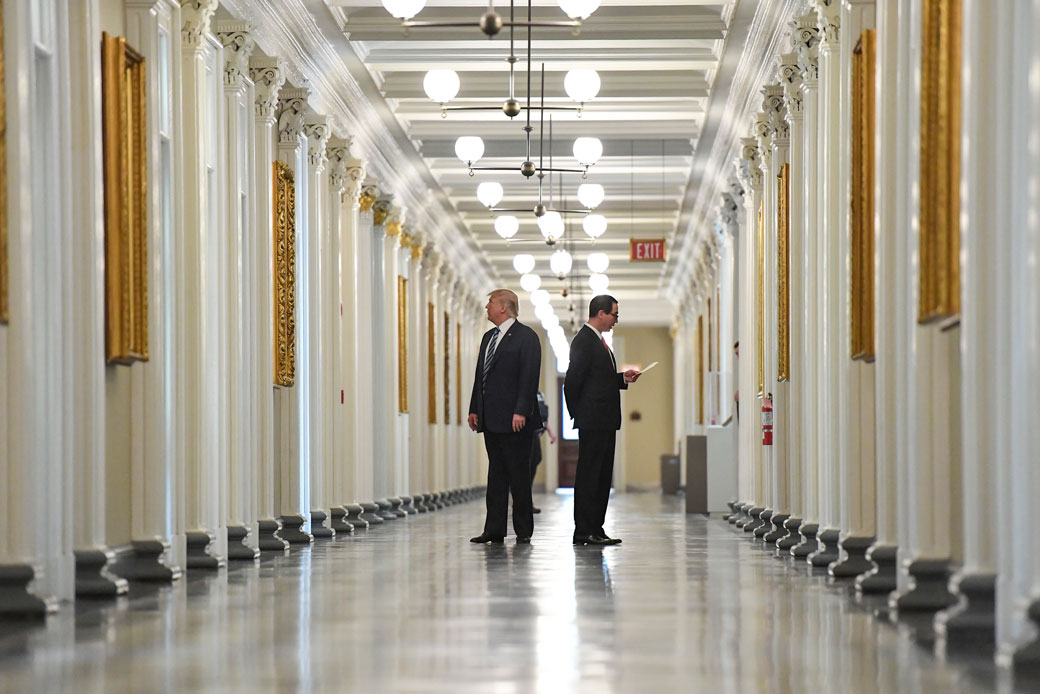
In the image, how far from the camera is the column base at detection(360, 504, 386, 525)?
15.9m

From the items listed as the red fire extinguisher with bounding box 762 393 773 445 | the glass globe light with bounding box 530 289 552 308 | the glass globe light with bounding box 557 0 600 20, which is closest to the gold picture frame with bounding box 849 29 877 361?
the glass globe light with bounding box 557 0 600 20

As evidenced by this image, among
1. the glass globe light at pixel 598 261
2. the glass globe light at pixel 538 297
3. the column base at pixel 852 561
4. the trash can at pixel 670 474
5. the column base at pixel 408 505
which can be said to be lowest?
the trash can at pixel 670 474

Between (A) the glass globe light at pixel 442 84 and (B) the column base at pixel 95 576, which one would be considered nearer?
(B) the column base at pixel 95 576

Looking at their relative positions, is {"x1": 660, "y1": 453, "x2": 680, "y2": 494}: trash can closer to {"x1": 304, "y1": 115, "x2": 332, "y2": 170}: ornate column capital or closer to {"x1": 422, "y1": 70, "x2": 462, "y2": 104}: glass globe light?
{"x1": 304, "y1": 115, "x2": 332, "y2": 170}: ornate column capital

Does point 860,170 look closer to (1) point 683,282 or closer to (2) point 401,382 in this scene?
(2) point 401,382

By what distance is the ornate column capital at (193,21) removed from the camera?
9.35 m

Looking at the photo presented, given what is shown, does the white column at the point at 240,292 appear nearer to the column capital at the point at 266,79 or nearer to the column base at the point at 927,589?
the column capital at the point at 266,79

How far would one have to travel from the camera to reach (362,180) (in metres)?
16.3

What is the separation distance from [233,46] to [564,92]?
657 centimetres

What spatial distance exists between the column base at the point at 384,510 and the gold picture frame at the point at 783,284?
647cm

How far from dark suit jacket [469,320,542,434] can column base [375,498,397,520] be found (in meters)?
6.36

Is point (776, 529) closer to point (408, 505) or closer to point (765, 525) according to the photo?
point (765, 525)

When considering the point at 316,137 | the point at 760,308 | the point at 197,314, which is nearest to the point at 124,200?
the point at 197,314

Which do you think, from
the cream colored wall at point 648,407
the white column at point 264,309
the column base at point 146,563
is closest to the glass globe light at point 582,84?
the white column at point 264,309
